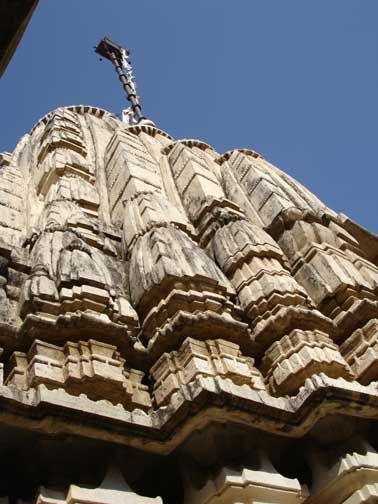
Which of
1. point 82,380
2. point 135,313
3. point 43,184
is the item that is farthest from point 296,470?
point 43,184

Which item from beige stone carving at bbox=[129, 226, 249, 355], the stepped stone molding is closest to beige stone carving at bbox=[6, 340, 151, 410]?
beige stone carving at bbox=[129, 226, 249, 355]

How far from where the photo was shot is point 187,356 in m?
7.82

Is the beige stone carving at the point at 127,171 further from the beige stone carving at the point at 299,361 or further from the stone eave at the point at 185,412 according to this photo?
the stone eave at the point at 185,412

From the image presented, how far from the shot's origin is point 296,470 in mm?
7188

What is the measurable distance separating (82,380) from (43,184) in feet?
30.5

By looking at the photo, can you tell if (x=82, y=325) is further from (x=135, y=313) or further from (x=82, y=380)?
(x=135, y=313)

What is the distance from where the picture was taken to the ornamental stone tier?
6.17 m

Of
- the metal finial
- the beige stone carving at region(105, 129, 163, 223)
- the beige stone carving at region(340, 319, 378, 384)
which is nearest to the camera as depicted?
the beige stone carving at region(340, 319, 378, 384)

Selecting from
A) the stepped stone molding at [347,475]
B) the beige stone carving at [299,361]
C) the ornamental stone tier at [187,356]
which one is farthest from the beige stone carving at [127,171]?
the stepped stone molding at [347,475]

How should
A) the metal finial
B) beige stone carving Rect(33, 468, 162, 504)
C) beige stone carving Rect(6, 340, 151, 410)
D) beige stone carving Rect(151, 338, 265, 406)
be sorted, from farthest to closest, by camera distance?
the metal finial < beige stone carving Rect(151, 338, 265, 406) < beige stone carving Rect(6, 340, 151, 410) < beige stone carving Rect(33, 468, 162, 504)

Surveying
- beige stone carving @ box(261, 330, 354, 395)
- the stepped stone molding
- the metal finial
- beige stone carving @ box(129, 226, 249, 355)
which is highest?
the metal finial

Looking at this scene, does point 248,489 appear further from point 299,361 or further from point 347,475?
point 299,361

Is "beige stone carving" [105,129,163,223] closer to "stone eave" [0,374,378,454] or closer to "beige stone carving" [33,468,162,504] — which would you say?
"stone eave" [0,374,378,454]

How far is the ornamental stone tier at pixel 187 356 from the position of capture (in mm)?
6172
